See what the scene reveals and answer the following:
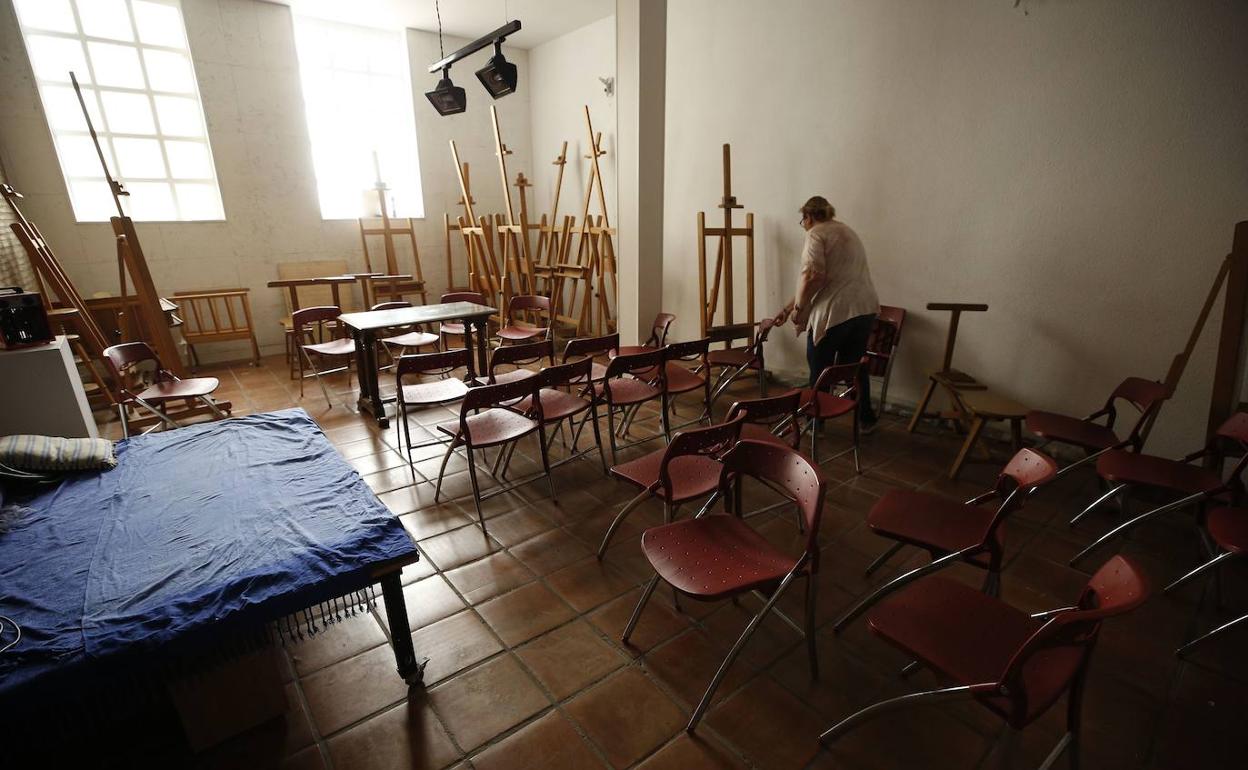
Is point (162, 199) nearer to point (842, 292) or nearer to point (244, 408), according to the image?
point (244, 408)

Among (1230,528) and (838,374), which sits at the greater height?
(838,374)

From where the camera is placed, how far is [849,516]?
10.1 ft

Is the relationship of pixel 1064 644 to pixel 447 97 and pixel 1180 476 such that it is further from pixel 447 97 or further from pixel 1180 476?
pixel 447 97

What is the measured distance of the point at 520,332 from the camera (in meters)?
5.77

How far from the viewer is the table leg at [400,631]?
1.91 meters

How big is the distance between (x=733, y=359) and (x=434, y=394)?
2330mm

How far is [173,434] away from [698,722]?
113 inches

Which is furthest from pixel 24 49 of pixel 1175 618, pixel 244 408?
pixel 1175 618

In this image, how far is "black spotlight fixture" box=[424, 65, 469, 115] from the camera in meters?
5.32

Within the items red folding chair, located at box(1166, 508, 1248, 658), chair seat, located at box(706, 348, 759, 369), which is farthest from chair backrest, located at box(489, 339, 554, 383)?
red folding chair, located at box(1166, 508, 1248, 658)

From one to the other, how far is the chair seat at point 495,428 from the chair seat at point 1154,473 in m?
2.89

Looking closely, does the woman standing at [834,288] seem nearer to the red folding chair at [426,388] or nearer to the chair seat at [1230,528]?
the chair seat at [1230,528]

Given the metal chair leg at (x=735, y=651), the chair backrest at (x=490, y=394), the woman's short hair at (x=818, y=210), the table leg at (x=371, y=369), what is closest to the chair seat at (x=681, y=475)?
the metal chair leg at (x=735, y=651)

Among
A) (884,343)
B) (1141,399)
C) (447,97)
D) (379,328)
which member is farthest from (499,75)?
(1141,399)
